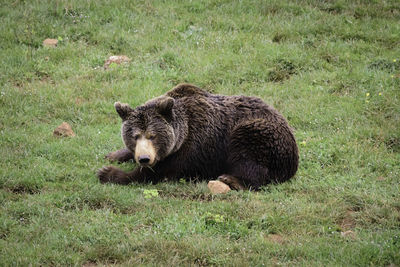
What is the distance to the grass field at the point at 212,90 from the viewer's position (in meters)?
6.03

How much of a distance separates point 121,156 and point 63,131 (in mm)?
1260

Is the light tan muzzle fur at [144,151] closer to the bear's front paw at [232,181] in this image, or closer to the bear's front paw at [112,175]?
the bear's front paw at [112,175]

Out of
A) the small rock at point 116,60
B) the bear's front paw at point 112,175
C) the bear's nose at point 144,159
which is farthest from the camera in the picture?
the small rock at point 116,60

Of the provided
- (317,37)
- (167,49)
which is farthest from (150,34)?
(317,37)

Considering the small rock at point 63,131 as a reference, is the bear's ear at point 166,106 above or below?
above

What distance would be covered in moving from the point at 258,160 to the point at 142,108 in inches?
71.9

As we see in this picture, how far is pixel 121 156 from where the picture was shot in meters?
8.72

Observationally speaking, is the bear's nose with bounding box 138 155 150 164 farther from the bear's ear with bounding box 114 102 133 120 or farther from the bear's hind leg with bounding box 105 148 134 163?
the bear's hind leg with bounding box 105 148 134 163

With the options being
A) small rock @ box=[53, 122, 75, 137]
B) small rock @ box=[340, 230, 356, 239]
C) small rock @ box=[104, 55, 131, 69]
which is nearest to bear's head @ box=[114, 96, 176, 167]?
small rock @ box=[53, 122, 75, 137]

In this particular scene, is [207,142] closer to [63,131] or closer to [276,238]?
[276,238]

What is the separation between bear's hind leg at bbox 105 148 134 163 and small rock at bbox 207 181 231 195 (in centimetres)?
167

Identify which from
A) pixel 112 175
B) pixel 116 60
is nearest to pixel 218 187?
pixel 112 175

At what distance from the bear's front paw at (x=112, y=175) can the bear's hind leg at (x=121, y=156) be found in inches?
26.6

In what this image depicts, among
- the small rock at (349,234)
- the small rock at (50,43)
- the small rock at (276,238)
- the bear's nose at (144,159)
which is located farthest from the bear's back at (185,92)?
the small rock at (50,43)
